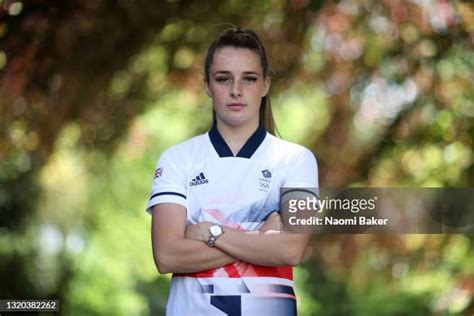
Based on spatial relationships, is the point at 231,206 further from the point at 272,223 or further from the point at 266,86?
the point at 266,86

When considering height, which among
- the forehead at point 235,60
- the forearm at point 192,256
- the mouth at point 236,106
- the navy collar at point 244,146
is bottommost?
the forearm at point 192,256

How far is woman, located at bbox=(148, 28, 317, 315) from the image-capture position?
10.9 ft

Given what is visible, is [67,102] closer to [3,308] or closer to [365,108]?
[3,308]

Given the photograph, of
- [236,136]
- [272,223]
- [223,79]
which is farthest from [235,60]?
[272,223]

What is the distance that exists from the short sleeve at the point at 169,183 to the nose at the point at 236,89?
0.27 metres

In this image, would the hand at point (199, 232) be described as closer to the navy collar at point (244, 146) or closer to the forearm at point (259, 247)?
the forearm at point (259, 247)

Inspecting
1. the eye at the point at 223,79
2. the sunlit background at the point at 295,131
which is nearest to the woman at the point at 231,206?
the eye at the point at 223,79

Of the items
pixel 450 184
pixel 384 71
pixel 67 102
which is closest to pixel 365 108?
pixel 384 71

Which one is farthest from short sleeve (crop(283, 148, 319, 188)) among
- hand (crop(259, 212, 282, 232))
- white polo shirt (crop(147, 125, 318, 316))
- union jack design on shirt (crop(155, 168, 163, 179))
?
union jack design on shirt (crop(155, 168, 163, 179))

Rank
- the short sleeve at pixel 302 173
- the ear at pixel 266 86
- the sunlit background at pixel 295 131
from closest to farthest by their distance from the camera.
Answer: the short sleeve at pixel 302 173
the ear at pixel 266 86
the sunlit background at pixel 295 131

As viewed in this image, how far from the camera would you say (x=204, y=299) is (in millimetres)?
3387

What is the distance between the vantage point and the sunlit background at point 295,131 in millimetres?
3775

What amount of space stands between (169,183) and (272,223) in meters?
0.35

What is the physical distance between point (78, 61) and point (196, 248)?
976mm
